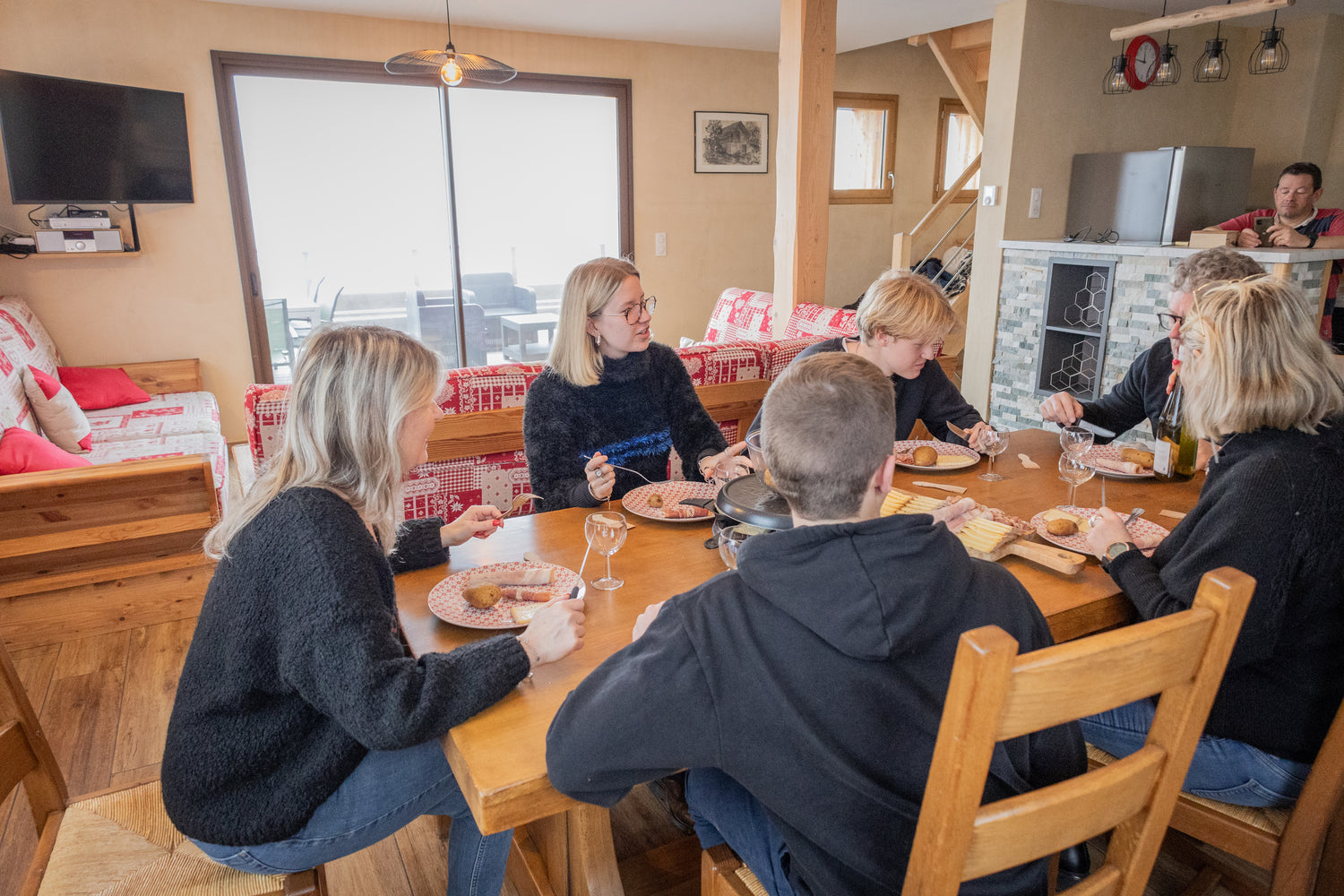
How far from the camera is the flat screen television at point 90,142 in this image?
4031mm

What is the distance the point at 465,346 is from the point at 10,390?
2.81 meters

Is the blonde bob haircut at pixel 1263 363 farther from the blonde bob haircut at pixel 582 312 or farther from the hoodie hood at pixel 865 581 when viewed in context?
the blonde bob haircut at pixel 582 312

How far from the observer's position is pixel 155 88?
450cm

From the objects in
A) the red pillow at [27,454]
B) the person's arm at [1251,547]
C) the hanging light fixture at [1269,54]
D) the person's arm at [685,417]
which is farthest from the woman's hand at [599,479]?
the hanging light fixture at [1269,54]

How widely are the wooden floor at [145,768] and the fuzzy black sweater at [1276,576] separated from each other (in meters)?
0.64

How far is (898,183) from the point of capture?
7.05 metres

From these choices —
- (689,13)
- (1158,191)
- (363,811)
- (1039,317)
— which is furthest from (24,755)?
(1158,191)

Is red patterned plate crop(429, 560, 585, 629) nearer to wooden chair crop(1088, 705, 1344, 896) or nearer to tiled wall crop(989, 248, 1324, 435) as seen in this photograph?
wooden chair crop(1088, 705, 1344, 896)

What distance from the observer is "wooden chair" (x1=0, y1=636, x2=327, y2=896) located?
113 cm

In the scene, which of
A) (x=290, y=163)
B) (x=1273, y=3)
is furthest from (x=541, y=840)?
(x=290, y=163)

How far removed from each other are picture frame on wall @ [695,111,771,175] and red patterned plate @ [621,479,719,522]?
15.5 feet

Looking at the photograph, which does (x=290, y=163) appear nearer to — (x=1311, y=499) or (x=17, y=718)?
(x=17, y=718)

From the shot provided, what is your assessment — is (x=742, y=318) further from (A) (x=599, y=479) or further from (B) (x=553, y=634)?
(B) (x=553, y=634)

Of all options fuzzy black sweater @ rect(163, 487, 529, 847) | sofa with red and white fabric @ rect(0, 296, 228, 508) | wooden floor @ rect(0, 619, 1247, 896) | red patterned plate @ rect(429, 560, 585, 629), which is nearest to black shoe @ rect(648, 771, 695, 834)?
wooden floor @ rect(0, 619, 1247, 896)
